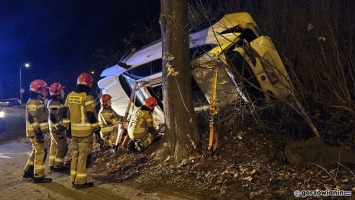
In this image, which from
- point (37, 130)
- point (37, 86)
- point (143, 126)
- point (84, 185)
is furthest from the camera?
point (143, 126)

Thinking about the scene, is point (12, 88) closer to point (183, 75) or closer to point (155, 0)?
point (155, 0)

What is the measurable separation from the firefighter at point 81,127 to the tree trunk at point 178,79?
4.66 feet

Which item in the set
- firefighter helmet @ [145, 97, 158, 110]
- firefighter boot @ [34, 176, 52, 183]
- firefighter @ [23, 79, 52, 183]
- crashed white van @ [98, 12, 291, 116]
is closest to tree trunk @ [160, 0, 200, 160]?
crashed white van @ [98, 12, 291, 116]

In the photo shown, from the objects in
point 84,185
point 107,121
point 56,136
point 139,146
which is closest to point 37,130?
point 56,136

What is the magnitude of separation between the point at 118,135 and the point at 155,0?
1446 centimetres

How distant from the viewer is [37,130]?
6.90m

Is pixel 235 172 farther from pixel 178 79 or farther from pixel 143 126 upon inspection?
pixel 143 126

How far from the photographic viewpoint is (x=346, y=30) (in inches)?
271

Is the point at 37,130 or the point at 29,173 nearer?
the point at 37,130

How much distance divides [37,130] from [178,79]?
2793 millimetres

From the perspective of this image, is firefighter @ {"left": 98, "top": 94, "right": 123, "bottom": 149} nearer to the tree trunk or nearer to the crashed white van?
the crashed white van

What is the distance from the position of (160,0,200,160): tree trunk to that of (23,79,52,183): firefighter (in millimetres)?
2376

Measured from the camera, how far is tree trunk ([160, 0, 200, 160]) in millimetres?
6652

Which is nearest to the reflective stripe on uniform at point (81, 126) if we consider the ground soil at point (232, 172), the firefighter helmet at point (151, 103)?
the ground soil at point (232, 172)
